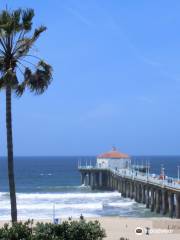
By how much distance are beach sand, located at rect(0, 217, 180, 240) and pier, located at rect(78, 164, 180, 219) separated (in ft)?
38.6

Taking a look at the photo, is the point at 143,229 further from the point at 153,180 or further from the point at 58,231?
the point at 153,180

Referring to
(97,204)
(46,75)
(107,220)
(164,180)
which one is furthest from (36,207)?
(46,75)

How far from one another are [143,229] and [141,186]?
33.0m

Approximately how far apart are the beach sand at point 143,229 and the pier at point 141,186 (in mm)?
11752

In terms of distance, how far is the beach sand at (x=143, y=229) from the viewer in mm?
28125

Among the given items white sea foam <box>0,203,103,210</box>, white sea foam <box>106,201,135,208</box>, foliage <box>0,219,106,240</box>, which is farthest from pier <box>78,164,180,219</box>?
foliage <box>0,219,106,240</box>

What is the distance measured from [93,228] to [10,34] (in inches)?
248

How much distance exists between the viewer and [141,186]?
2574 inches

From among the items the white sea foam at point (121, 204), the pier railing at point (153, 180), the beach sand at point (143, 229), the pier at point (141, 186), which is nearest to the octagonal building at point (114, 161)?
the pier at point (141, 186)

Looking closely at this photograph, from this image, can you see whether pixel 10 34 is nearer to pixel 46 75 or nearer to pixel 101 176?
pixel 46 75

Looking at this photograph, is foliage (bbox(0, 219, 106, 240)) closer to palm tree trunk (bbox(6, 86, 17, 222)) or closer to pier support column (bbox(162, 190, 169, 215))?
palm tree trunk (bbox(6, 86, 17, 222))

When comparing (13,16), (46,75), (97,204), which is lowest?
(97,204)

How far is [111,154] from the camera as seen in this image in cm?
9038

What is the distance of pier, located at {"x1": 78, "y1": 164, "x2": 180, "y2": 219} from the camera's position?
172 feet
